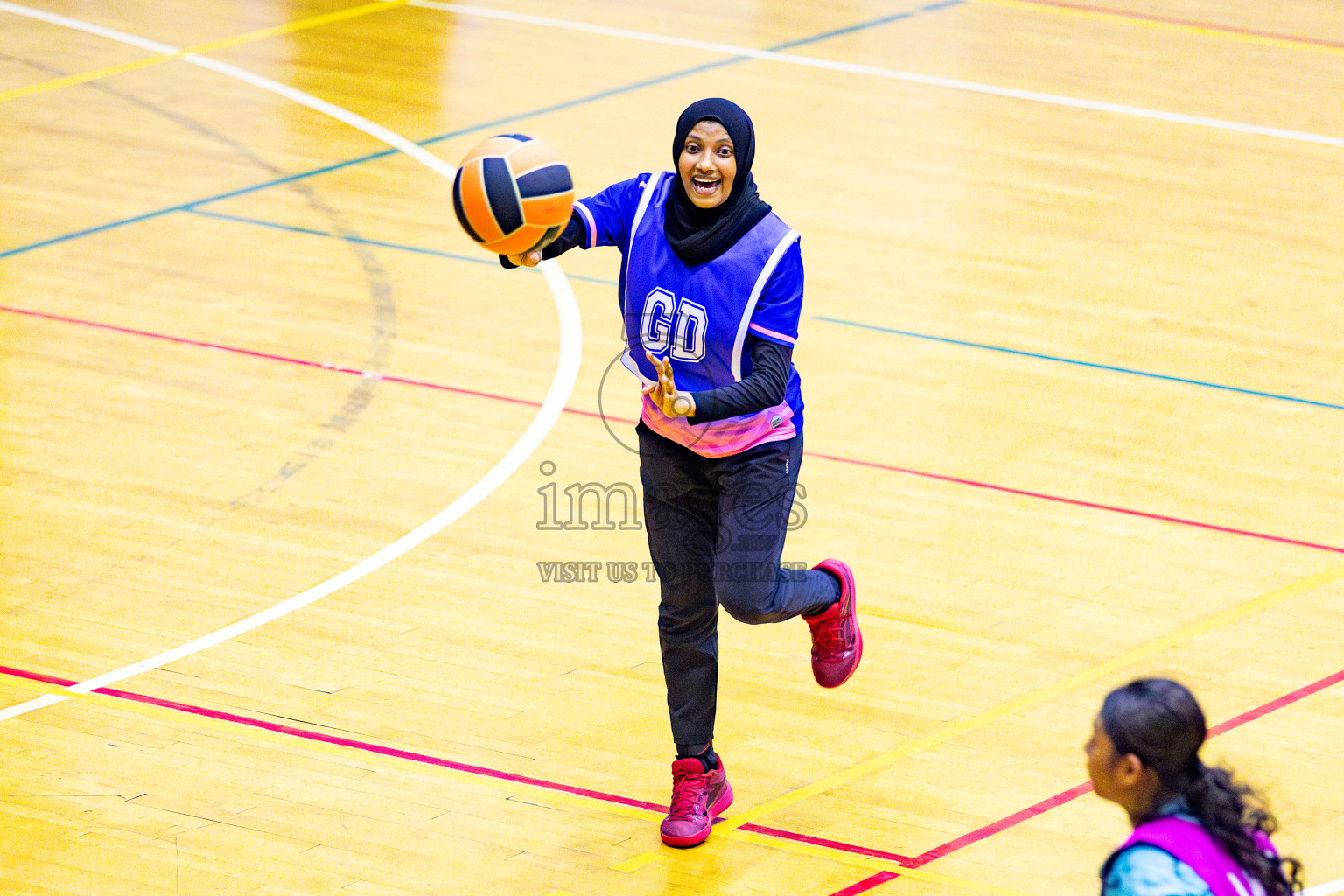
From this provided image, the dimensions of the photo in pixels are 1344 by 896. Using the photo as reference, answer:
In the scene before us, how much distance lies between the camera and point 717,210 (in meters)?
5.41

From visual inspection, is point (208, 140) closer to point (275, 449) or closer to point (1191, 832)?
point (275, 449)

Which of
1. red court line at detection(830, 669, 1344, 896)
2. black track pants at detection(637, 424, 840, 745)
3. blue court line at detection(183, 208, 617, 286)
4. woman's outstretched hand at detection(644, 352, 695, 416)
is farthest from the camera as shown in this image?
blue court line at detection(183, 208, 617, 286)

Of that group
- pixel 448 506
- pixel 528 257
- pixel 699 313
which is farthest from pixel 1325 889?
pixel 448 506

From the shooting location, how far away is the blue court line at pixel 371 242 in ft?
34.6

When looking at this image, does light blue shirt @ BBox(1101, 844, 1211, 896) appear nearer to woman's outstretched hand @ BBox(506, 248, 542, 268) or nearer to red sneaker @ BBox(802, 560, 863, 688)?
red sneaker @ BBox(802, 560, 863, 688)

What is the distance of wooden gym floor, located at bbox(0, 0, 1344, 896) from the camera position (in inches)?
232

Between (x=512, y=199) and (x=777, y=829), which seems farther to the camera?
(x=777, y=829)

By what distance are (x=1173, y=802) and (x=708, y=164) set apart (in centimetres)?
249

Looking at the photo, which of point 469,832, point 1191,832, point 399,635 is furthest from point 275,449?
point 1191,832

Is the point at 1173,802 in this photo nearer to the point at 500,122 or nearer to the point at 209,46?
the point at 500,122

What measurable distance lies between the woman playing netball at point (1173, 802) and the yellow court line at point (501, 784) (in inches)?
81.4

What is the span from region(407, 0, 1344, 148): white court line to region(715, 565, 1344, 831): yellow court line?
21.0 feet

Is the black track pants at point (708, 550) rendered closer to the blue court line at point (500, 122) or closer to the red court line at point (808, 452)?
the red court line at point (808, 452)

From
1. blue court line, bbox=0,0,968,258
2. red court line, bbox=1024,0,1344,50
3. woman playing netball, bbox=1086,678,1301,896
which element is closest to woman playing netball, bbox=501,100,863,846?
woman playing netball, bbox=1086,678,1301,896
